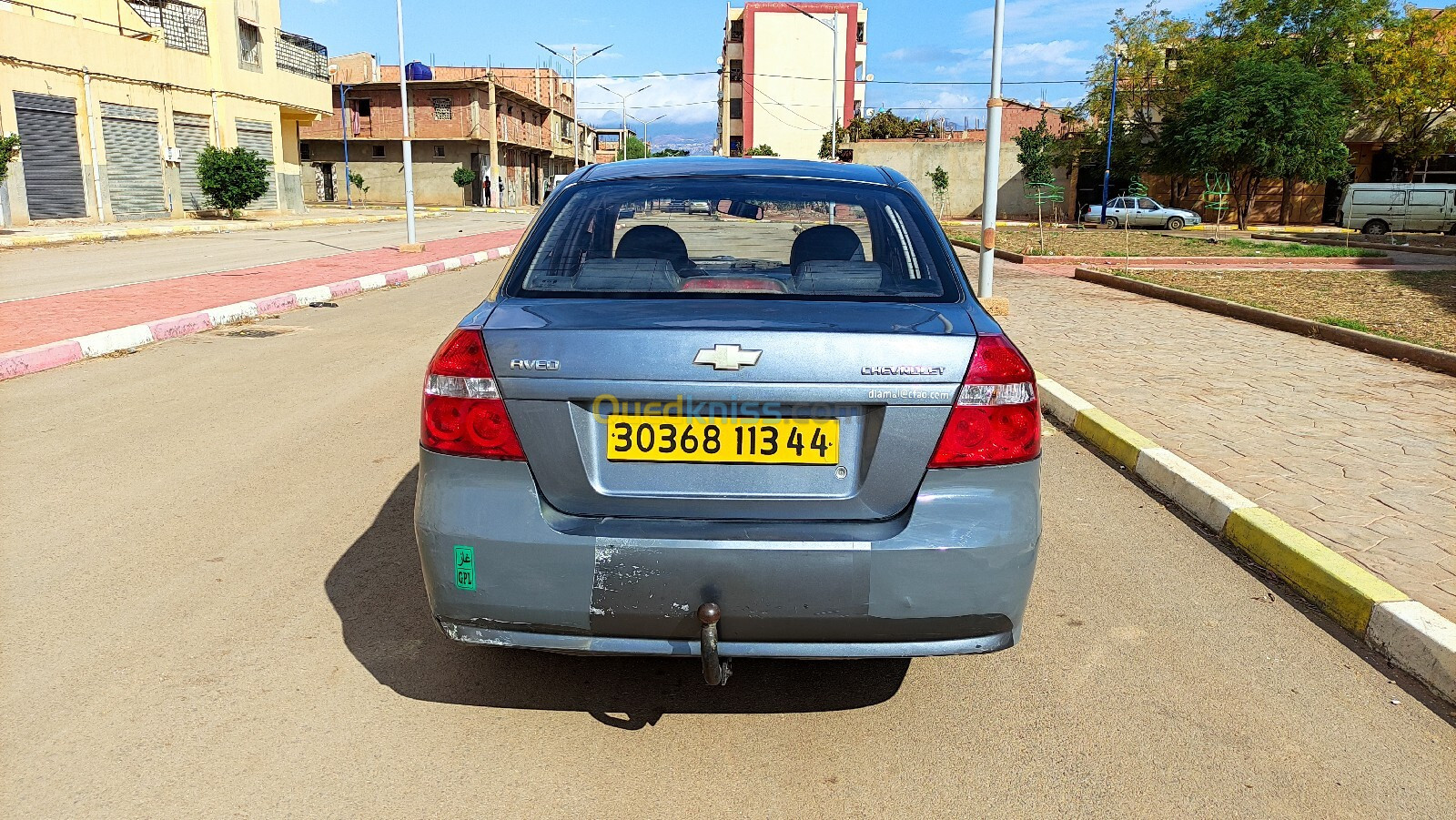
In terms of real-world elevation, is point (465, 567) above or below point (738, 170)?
below

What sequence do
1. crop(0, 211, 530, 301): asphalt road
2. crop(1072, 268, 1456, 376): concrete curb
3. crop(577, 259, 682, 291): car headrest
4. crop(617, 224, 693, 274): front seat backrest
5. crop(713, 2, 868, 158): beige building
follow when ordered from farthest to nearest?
crop(713, 2, 868, 158): beige building
crop(0, 211, 530, 301): asphalt road
crop(1072, 268, 1456, 376): concrete curb
crop(617, 224, 693, 274): front seat backrest
crop(577, 259, 682, 291): car headrest

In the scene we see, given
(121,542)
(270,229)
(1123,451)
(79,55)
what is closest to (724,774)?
(121,542)

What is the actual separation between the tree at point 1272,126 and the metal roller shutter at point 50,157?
119 feet

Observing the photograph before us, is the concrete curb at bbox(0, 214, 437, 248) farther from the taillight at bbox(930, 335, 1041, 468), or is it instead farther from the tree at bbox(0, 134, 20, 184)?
the taillight at bbox(930, 335, 1041, 468)

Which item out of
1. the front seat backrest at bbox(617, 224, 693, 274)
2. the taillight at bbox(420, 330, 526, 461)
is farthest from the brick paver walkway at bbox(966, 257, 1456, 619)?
the taillight at bbox(420, 330, 526, 461)

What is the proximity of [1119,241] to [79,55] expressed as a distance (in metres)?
28.7

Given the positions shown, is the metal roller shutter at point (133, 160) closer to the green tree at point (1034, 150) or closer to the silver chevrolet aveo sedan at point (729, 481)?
the green tree at point (1034, 150)

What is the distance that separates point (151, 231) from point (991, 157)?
22.1 m

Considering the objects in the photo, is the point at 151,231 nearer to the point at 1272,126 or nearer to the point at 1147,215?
the point at 1147,215

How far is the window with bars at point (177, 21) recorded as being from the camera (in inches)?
1325

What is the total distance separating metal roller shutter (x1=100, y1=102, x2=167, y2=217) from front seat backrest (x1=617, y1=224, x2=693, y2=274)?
3298 centimetres

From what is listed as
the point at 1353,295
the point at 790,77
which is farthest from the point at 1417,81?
the point at 790,77

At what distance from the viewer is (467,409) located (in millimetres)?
2629

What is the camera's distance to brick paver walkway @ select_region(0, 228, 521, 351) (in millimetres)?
9422
